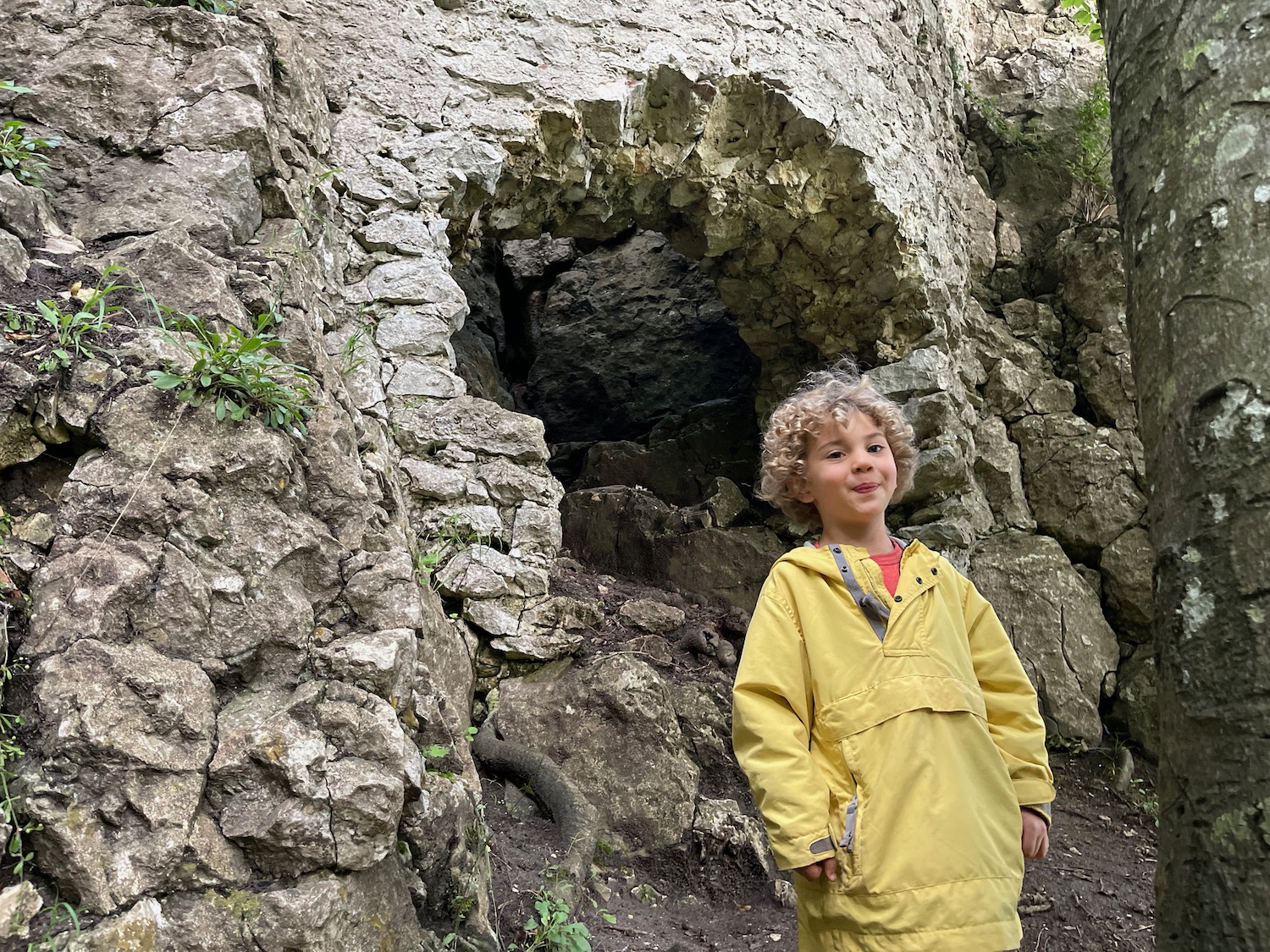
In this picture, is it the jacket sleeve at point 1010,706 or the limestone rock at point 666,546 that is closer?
the jacket sleeve at point 1010,706

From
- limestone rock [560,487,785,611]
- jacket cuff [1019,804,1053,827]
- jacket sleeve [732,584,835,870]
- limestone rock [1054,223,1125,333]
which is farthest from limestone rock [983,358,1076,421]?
jacket sleeve [732,584,835,870]

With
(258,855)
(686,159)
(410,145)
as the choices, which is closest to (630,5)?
(686,159)

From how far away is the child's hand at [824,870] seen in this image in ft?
4.48

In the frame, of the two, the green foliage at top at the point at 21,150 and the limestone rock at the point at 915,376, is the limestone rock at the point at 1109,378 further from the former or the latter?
the green foliage at top at the point at 21,150

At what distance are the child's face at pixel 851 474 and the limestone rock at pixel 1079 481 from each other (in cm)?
376

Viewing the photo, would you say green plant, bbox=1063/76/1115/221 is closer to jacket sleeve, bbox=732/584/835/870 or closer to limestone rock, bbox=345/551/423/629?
jacket sleeve, bbox=732/584/835/870

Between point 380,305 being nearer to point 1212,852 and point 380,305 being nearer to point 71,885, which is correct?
point 71,885

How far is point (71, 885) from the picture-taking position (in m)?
1.29

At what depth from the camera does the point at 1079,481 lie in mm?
4988

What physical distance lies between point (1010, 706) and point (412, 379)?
2.67m

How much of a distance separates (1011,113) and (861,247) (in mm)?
2480

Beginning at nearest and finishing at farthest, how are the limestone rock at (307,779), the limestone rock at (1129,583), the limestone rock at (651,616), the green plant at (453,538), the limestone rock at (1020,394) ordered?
the limestone rock at (307,779)
the green plant at (453,538)
the limestone rock at (651,616)
the limestone rock at (1129,583)
the limestone rock at (1020,394)

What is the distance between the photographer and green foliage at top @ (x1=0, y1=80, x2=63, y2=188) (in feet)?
7.45

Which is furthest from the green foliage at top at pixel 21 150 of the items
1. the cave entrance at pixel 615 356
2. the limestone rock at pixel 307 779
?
the cave entrance at pixel 615 356
